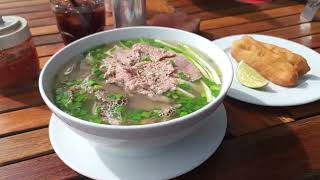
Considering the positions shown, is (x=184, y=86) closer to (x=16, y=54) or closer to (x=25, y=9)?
(x=16, y=54)

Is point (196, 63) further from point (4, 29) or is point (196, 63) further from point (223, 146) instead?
point (4, 29)

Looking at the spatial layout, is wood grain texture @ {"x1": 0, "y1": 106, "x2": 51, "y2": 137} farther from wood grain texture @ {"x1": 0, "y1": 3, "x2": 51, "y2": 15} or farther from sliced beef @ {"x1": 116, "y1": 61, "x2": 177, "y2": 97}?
wood grain texture @ {"x1": 0, "y1": 3, "x2": 51, "y2": 15}

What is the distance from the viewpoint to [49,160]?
0.72m

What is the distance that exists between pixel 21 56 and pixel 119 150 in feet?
1.57

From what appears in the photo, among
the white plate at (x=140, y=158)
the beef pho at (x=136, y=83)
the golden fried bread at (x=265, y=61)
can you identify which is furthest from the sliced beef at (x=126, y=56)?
the golden fried bread at (x=265, y=61)

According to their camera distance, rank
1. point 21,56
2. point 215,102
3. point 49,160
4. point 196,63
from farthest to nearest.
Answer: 1. point 21,56
2. point 196,63
3. point 49,160
4. point 215,102

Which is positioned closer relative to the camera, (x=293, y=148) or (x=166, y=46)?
(x=293, y=148)

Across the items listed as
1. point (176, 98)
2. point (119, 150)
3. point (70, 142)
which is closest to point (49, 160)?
point (70, 142)

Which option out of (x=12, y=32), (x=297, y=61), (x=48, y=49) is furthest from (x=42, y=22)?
(x=297, y=61)

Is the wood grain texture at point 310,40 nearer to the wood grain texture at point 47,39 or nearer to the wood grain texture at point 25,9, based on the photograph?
the wood grain texture at point 47,39

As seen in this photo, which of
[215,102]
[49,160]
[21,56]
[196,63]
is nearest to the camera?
[215,102]

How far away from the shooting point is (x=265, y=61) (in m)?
0.96

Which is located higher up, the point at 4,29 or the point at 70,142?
the point at 4,29

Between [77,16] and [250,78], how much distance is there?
1.82ft
